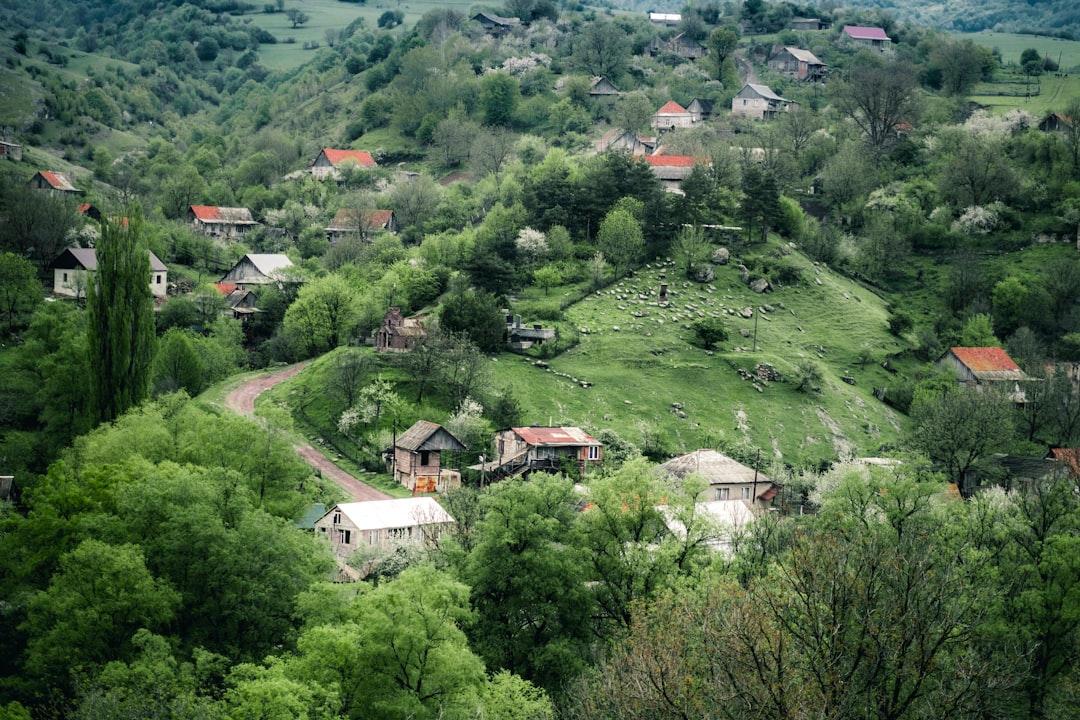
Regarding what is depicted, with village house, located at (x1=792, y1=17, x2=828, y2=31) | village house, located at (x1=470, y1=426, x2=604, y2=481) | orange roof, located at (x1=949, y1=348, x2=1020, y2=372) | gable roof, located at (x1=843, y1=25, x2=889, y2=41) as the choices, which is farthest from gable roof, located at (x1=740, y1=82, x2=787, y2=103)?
village house, located at (x1=470, y1=426, x2=604, y2=481)

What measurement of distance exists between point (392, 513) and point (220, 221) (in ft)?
258

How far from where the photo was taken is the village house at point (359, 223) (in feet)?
396

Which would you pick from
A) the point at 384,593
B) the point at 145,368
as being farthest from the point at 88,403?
the point at 384,593

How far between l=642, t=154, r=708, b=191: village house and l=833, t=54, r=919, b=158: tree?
98.1 feet

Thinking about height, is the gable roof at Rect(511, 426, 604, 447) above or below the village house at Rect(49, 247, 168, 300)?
below

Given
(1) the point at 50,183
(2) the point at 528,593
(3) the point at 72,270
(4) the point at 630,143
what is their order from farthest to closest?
(4) the point at 630,143, (1) the point at 50,183, (3) the point at 72,270, (2) the point at 528,593

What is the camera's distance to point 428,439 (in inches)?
2694

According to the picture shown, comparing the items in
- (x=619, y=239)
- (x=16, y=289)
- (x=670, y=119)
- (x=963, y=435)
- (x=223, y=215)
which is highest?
(x=670, y=119)

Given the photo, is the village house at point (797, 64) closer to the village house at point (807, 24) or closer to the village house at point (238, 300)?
the village house at point (807, 24)

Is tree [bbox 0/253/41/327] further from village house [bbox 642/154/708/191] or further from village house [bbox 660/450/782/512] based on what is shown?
village house [bbox 642/154/708/191]

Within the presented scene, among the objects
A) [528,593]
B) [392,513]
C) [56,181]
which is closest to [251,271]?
[56,181]

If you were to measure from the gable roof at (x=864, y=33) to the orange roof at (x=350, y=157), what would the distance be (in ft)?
265

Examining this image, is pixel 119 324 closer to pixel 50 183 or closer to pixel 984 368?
pixel 984 368

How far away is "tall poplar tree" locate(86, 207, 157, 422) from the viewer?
59.8 metres
